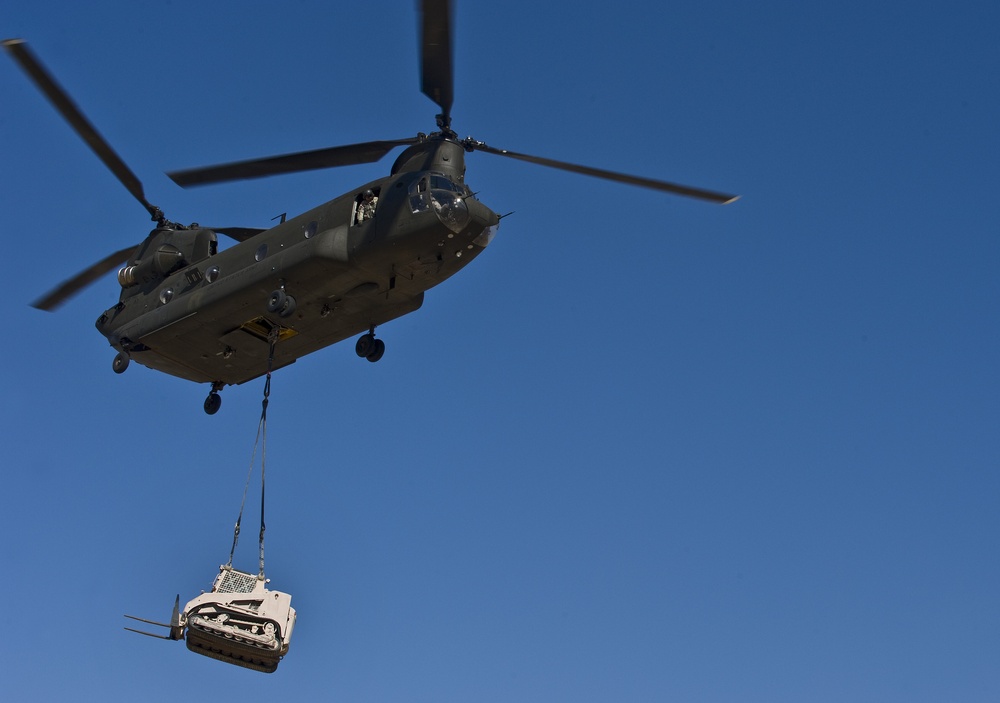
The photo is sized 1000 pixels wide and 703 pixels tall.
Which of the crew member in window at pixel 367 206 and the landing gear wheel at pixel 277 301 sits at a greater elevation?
the crew member in window at pixel 367 206

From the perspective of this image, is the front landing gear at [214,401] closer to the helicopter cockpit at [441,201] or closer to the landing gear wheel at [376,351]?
the landing gear wheel at [376,351]

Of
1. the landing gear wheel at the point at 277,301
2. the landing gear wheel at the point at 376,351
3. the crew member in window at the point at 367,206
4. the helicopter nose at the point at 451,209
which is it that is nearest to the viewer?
the helicopter nose at the point at 451,209

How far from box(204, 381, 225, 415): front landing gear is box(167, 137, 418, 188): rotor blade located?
22.4 ft

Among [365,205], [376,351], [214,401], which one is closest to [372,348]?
[376,351]

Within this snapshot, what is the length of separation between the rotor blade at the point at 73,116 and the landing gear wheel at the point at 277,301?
727cm

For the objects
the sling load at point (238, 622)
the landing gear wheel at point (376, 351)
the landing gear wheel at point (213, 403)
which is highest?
the landing gear wheel at point (213, 403)

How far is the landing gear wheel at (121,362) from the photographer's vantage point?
3133 centimetres

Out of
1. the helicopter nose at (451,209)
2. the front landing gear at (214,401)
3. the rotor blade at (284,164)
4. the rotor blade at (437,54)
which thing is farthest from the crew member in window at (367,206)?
the front landing gear at (214,401)

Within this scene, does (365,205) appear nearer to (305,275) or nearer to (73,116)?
(305,275)

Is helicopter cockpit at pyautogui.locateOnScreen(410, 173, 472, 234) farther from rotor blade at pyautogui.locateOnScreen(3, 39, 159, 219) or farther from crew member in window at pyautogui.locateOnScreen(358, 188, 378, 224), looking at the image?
rotor blade at pyautogui.locateOnScreen(3, 39, 159, 219)

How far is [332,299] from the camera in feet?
92.8

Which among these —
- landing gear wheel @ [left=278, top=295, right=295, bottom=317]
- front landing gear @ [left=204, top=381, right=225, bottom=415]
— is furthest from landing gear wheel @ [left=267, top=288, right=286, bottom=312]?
front landing gear @ [left=204, top=381, right=225, bottom=415]

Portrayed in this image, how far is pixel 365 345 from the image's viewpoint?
29.4 meters

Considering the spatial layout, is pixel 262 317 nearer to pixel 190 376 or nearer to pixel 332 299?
pixel 332 299
